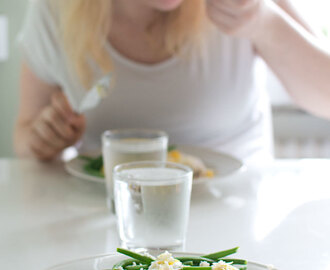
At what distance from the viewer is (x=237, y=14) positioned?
3.42 ft

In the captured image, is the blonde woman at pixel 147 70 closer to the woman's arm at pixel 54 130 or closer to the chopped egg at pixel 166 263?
the woman's arm at pixel 54 130

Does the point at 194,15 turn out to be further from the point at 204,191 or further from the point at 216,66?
the point at 204,191

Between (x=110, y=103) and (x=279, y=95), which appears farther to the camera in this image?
(x=279, y=95)

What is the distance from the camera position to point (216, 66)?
1.37 meters

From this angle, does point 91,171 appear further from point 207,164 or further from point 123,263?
point 123,263

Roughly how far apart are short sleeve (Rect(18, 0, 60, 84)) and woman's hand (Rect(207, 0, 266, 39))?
1.60 ft

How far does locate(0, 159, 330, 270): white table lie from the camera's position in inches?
25.7

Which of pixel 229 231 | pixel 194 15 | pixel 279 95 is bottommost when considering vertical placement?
pixel 229 231

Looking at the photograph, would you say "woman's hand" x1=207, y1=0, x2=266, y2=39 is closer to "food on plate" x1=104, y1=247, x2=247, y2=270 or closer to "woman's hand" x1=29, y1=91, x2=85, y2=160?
"woman's hand" x1=29, y1=91, x2=85, y2=160

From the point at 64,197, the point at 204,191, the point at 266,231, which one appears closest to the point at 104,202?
the point at 64,197

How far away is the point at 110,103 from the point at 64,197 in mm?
463

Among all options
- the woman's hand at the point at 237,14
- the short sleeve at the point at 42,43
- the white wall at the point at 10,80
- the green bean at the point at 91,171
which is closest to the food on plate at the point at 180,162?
the green bean at the point at 91,171

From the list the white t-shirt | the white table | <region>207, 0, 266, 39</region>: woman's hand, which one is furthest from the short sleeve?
<region>207, 0, 266, 39</region>: woman's hand

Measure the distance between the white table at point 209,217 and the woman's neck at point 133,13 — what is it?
1.63 feet
